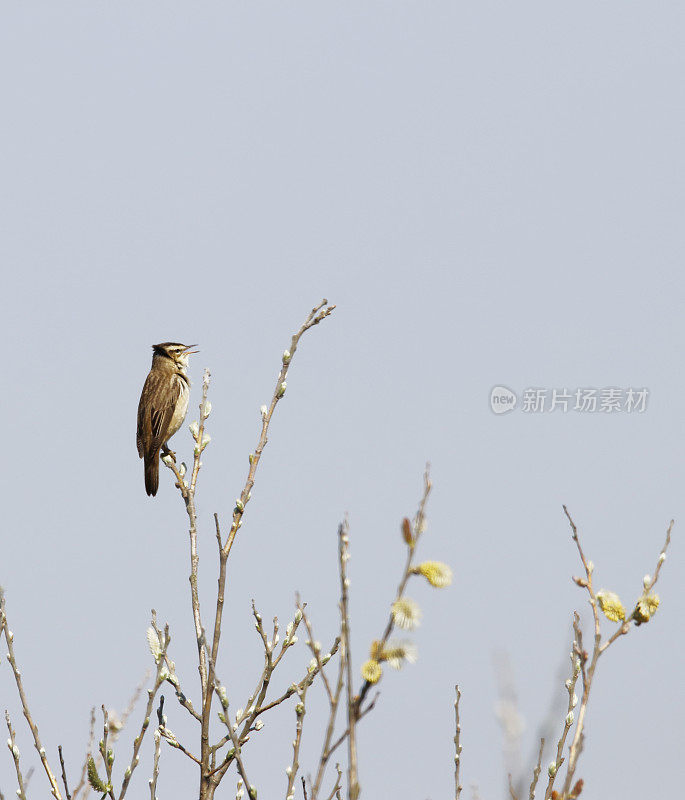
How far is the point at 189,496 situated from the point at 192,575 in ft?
3.51

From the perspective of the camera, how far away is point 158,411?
12.7 m

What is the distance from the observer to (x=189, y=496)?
6.91 metres

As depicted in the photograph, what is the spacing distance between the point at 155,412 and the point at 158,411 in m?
0.04

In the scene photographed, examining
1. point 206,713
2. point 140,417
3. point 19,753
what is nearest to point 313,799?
point 206,713

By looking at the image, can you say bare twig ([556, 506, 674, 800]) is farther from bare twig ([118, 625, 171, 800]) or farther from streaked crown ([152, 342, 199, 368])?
streaked crown ([152, 342, 199, 368])

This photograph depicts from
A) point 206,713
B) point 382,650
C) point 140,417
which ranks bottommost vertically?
point 206,713

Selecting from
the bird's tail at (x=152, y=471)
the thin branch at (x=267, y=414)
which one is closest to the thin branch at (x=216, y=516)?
the thin branch at (x=267, y=414)

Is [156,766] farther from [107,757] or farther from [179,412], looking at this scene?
[179,412]

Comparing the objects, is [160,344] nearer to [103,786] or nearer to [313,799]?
[103,786]

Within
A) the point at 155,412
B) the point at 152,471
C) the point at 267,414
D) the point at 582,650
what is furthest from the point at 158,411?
the point at 582,650

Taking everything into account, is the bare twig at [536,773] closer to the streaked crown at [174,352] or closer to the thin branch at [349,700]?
the thin branch at [349,700]

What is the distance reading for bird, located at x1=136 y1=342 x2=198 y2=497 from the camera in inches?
497

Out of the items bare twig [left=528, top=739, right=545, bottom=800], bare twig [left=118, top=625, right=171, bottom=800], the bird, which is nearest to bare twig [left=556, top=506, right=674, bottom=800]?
bare twig [left=528, top=739, right=545, bottom=800]

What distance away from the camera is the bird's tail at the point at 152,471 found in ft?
41.3
